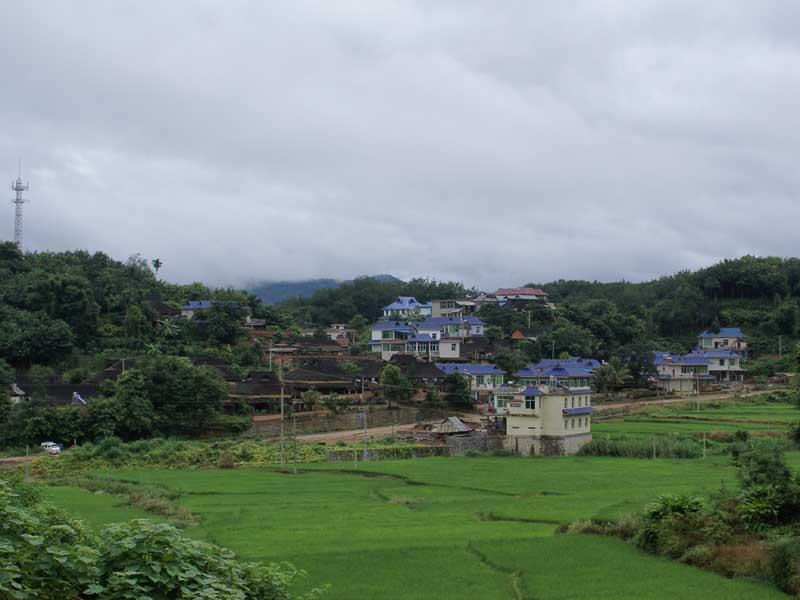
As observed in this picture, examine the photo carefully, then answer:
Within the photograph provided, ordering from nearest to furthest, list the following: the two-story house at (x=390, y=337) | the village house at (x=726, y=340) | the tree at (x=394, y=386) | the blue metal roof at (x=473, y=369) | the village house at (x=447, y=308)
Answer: the tree at (x=394, y=386) < the blue metal roof at (x=473, y=369) < the village house at (x=726, y=340) < the two-story house at (x=390, y=337) < the village house at (x=447, y=308)

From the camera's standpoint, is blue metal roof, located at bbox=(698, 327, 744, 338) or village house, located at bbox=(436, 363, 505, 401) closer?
village house, located at bbox=(436, 363, 505, 401)

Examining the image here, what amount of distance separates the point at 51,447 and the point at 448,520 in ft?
89.3

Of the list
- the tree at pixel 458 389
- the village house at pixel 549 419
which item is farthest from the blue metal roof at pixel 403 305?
the village house at pixel 549 419

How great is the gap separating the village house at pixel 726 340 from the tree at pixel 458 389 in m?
30.7

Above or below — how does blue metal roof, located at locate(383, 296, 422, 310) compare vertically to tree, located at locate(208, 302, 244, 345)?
above

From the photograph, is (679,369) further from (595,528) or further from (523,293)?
(595,528)

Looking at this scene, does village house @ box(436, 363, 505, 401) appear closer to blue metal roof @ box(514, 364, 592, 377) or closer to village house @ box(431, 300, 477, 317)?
blue metal roof @ box(514, 364, 592, 377)

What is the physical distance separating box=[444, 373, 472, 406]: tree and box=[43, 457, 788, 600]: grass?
21.1 metres

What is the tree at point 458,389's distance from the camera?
206 feet

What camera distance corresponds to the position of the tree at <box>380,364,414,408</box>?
6209 cm

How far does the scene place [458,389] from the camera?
208ft

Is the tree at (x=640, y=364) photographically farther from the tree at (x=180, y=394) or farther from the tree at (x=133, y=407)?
the tree at (x=133, y=407)

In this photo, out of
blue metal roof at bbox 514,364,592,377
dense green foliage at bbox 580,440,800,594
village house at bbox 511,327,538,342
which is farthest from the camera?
village house at bbox 511,327,538,342

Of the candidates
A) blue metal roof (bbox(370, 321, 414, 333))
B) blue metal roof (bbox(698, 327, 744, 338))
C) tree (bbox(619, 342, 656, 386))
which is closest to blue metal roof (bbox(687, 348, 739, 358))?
blue metal roof (bbox(698, 327, 744, 338))
